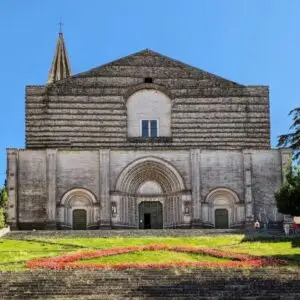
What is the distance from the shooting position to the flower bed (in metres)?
29.7

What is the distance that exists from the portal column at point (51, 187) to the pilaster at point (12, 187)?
192cm

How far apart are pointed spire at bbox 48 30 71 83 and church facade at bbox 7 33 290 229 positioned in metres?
8.08

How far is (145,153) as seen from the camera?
50.4m

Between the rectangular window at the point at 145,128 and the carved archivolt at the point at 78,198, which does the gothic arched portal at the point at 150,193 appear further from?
the rectangular window at the point at 145,128

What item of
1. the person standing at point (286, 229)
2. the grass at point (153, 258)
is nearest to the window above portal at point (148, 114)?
the person standing at point (286, 229)

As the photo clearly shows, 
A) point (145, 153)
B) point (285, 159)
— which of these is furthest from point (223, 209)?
point (145, 153)

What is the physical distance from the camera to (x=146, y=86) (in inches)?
2056

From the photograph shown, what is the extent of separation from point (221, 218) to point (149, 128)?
731cm

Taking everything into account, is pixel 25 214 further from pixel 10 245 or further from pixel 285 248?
pixel 285 248

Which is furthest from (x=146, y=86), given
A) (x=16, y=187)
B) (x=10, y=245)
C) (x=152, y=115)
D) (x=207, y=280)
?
(x=207, y=280)

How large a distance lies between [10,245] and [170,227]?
44.5 feet

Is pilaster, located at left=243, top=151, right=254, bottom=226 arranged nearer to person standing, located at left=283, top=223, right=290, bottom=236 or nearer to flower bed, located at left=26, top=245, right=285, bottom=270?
person standing, located at left=283, top=223, right=290, bottom=236

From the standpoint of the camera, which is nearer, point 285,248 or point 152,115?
point 285,248

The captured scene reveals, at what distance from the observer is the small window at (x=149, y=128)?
171ft
